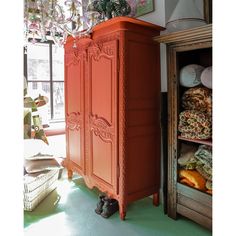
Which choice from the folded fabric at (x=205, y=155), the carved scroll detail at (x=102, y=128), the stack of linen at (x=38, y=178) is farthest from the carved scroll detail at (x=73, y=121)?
the folded fabric at (x=205, y=155)

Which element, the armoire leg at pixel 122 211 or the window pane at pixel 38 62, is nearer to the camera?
the armoire leg at pixel 122 211

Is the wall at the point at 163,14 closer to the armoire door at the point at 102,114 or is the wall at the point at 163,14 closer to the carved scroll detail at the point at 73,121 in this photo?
the armoire door at the point at 102,114

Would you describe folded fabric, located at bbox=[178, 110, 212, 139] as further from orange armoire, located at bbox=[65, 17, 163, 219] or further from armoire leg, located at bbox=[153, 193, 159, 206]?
armoire leg, located at bbox=[153, 193, 159, 206]

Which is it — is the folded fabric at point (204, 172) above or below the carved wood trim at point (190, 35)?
below

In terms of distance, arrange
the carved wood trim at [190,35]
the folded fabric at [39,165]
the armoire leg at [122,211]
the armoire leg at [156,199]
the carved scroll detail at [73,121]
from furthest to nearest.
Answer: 1. the carved scroll detail at [73,121]
2. the folded fabric at [39,165]
3. the armoire leg at [156,199]
4. the armoire leg at [122,211]
5. the carved wood trim at [190,35]

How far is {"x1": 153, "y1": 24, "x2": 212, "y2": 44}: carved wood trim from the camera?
1.64 metres

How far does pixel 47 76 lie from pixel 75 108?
4.81 ft

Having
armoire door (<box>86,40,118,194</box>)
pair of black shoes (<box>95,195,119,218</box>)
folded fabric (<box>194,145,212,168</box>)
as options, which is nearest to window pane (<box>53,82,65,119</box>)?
armoire door (<box>86,40,118,194</box>)

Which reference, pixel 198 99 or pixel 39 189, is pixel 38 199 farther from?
pixel 198 99

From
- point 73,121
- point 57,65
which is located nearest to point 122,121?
point 73,121

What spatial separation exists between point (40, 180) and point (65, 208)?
43cm

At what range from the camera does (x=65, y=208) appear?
7.97 ft

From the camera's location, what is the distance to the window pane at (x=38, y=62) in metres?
3.91
